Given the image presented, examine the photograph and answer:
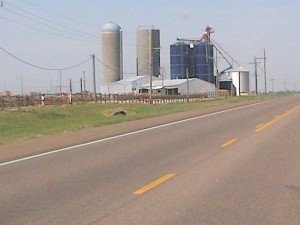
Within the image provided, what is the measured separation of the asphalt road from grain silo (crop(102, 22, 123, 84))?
119033mm

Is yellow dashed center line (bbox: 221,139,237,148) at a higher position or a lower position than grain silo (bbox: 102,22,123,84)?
lower

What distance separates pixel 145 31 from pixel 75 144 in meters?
128

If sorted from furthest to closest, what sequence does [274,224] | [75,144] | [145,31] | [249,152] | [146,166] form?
[145,31], [75,144], [249,152], [146,166], [274,224]

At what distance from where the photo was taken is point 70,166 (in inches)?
589

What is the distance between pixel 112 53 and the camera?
138 m

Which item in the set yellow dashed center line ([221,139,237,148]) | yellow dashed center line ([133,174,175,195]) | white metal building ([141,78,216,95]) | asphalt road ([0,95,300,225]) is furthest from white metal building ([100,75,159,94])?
yellow dashed center line ([133,174,175,195])

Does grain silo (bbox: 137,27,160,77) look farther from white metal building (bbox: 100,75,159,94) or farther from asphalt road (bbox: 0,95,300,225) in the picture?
asphalt road (bbox: 0,95,300,225)

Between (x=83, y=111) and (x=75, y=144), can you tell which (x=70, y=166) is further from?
(x=83, y=111)

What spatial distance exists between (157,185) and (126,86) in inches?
4918

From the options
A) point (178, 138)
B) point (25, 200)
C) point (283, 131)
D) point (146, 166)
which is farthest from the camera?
point (283, 131)

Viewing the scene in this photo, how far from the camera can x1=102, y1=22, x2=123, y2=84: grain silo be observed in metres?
138

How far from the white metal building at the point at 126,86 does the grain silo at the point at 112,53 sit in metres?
2.13

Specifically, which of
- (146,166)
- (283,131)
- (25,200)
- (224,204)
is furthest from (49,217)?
(283,131)

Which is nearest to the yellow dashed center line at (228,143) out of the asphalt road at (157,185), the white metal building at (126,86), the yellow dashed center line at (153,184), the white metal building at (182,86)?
the asphalt road at (157,185)
